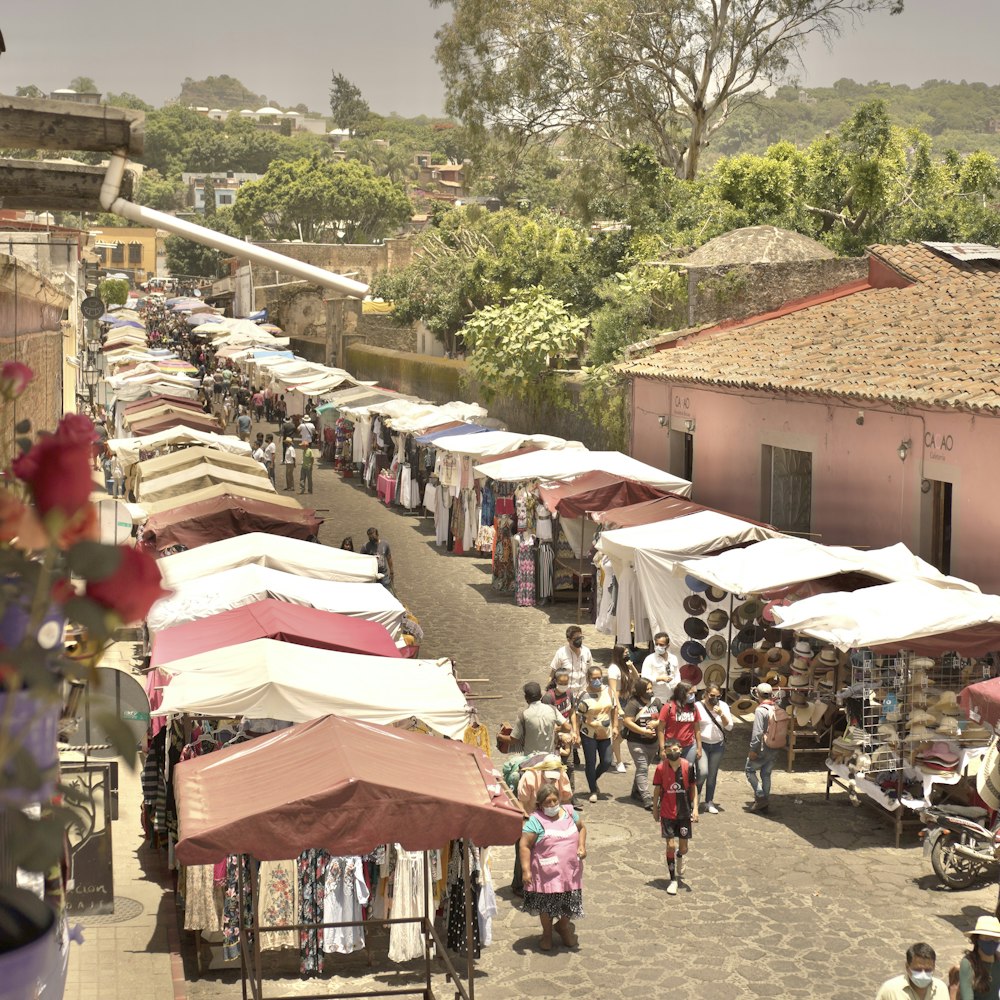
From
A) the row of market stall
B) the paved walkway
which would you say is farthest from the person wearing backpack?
the row of market stall

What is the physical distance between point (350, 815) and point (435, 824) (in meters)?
0.48

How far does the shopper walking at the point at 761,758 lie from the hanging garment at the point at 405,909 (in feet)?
13.1

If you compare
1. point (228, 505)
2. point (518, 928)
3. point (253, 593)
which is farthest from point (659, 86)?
point (518, 928)

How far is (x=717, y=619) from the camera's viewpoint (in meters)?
16.0

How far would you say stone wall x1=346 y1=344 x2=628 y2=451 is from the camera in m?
28.5

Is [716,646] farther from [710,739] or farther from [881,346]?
[881,346]

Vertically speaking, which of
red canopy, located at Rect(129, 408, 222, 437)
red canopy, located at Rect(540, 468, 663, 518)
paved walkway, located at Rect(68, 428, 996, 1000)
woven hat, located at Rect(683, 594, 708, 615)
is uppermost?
red canopy, located at Rect(129, 408, 222, 437)

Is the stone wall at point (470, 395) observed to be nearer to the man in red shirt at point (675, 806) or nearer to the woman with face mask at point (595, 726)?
the woman with face mask at point (595, 726)

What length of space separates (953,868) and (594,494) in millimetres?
9548

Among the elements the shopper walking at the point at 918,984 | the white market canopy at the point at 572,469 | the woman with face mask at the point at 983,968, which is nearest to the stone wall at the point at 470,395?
the white market canopy at the point at 572,469

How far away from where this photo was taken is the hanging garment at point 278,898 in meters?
→ 9.59

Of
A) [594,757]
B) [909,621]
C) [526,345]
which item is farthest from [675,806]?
[526,345]

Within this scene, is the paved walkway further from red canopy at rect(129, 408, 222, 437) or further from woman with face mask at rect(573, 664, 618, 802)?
red canopy at rect(129, 408, 222, 437)

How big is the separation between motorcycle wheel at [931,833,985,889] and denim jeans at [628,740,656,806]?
273 centimetres
